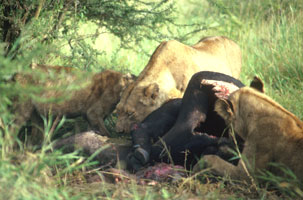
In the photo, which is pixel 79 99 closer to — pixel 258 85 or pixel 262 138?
pixel 258 85

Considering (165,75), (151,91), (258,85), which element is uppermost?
(258,85)

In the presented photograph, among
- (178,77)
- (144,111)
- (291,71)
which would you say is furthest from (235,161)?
(291,71)

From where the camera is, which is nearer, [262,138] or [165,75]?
[262,138]

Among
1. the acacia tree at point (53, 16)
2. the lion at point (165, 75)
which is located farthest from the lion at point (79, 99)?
the acacia tree at point (53, 16)

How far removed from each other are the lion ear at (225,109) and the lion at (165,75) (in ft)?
3.50

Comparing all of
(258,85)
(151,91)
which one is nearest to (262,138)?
(258,85)

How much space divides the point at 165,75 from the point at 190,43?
13.7 ft

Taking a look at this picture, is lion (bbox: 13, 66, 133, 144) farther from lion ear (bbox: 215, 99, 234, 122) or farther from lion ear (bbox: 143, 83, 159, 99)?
lion ear (bbox: 215, 99, 234, 122)

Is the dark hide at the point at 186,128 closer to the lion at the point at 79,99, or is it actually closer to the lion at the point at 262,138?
the lion at the point at 262,138

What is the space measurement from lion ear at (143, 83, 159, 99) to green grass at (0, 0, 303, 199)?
1225 millimetres

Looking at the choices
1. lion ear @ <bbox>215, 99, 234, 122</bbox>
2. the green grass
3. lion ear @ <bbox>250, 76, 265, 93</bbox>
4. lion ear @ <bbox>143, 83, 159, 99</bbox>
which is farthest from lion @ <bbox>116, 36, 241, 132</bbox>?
lion ear @ <bbox>250, 76, 265, 93</bbox>

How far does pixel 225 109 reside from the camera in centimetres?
477

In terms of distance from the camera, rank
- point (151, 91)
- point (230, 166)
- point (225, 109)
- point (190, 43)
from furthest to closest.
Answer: point (190, 43) → point (151, 91) → point (225, 109) → point (230, 166)

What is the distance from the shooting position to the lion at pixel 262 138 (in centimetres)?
426
